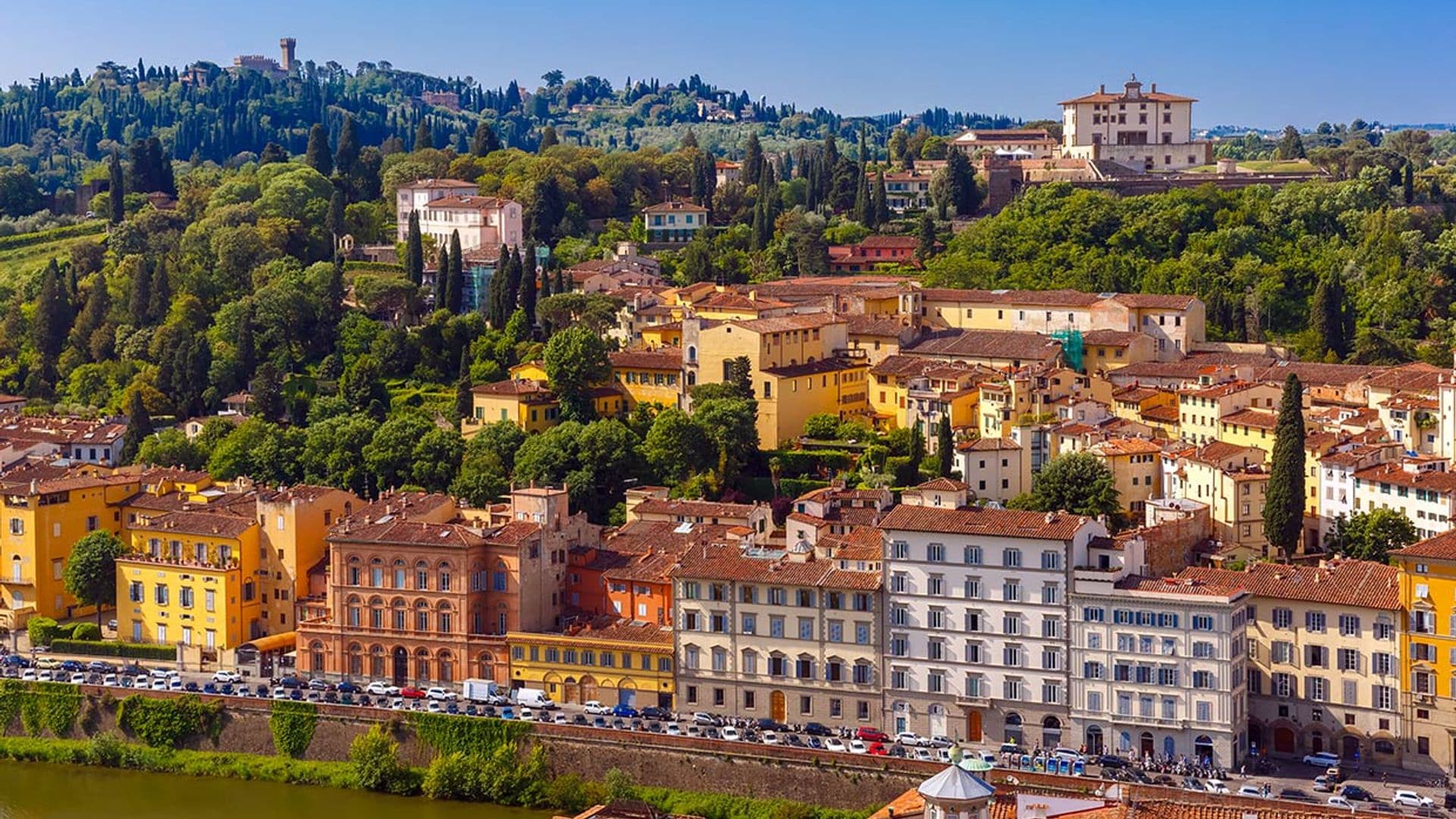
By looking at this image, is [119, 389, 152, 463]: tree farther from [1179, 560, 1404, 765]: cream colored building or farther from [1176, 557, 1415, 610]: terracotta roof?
[1179, 560, 1404, 765]: cream colored building

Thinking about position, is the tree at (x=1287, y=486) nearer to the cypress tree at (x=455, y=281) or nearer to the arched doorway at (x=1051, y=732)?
the arched doorway at (x=1051, y=732)

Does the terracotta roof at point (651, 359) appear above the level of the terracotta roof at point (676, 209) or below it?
below

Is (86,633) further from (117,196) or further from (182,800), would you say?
(117,196)

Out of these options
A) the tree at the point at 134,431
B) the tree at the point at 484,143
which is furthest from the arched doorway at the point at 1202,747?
the tree at the point at 484,143

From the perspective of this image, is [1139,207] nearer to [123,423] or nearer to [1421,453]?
[1421,453]

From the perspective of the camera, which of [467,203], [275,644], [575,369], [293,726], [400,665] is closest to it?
[293,726]

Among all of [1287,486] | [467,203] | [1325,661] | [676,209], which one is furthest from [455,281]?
[1325,661]
